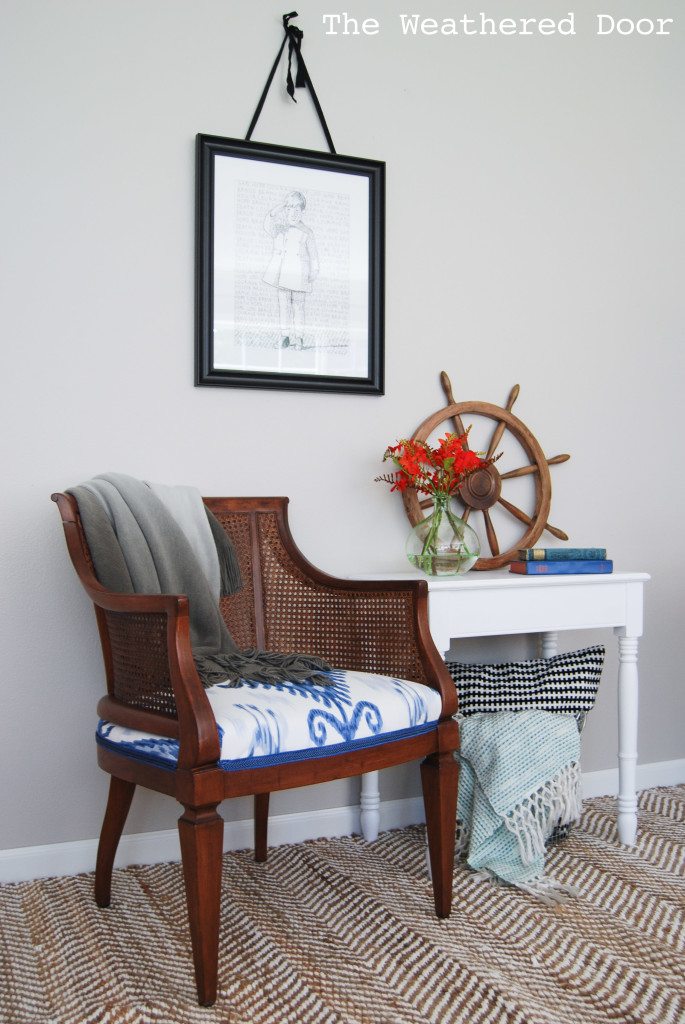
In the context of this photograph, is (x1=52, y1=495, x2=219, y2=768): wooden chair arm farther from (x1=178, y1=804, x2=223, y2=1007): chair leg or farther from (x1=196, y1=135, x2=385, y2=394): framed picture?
(x1=196, y1=135, x2=385, y2=394): framed picture

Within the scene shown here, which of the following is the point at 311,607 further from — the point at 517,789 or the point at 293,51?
the point at 293,51

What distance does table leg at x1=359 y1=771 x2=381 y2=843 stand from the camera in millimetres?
2232

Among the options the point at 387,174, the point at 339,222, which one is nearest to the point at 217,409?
the point at 339,222

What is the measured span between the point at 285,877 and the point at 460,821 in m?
0.43

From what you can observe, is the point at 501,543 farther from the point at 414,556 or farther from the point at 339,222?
the point at 339,222

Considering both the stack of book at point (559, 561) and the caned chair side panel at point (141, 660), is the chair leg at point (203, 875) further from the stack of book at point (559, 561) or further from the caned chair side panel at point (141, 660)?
the stack of book at point (559, 561)

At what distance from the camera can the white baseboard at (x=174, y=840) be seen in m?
1.98

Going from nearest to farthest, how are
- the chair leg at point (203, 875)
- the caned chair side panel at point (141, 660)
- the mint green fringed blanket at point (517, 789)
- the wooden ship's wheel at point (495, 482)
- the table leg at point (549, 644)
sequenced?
the chair leg at point (203, 875), the caned chair side panel at point (141, 660), the mint green fringed blanket at point (517, 789), the wooden ship's wheel at point (495, 482), the table leg at point (549, 644)

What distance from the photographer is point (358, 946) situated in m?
1.64

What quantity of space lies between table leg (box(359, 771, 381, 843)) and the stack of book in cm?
66

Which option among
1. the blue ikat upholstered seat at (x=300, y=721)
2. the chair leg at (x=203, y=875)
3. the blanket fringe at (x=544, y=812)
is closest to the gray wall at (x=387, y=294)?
the blanket fringe at (x=544, y=812)

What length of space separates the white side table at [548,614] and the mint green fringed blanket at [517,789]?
0.19 meters

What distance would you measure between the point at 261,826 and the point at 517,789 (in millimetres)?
608

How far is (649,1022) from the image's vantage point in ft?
4.48
